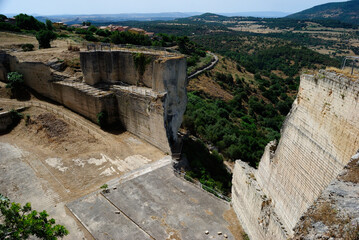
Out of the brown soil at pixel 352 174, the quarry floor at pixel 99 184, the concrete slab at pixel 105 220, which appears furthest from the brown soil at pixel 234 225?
the brown soil at pixel 352 174

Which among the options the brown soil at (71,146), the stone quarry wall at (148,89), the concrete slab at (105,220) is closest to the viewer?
the concrete slab at (105,220)

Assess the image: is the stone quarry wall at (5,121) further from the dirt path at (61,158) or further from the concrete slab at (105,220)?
the concrete slab at (105,220)

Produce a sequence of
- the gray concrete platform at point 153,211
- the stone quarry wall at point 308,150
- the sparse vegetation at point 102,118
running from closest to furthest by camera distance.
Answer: the stone quarry wall at point 308,150 < the gray concrete platform at point 153,211 < the sparse vegetation at point 102,118

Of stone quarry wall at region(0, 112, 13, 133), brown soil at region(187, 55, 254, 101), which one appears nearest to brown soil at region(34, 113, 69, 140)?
stone quarry wall at region(0, 112, 13, 133)

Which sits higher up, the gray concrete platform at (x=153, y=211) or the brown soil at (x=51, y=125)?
the brown soil at (x=51, y=125)

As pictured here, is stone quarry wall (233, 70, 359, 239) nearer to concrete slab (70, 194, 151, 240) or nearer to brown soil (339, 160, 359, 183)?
brown soil (339, 160, 359, 183)
